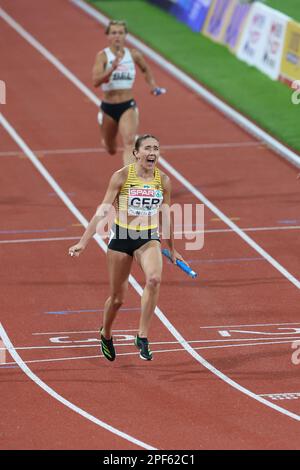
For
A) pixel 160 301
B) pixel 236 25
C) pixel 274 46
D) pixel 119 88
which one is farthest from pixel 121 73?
pixel 236 25

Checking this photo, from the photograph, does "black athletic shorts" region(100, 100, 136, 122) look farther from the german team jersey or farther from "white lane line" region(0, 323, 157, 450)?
the german team jersey

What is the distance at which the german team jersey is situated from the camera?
13.6 metres

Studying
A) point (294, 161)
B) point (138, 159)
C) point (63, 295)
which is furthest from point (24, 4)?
point (138, 159)

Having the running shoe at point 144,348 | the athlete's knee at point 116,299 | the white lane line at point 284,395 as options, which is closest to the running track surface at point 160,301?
the white lane line at point 284,395

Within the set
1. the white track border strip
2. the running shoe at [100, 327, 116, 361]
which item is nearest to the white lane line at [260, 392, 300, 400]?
the running shoe at [100, 327, 116, 361]

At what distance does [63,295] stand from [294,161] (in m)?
7.34

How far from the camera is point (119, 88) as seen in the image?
20.6m

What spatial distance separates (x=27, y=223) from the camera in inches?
784

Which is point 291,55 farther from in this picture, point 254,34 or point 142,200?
point 142,200

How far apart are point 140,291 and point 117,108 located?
15.0 ft

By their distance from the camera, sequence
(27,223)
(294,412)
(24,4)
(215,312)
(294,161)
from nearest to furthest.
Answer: (294,412) → (215,312) → (27,223) → (294,161) → (24,4)

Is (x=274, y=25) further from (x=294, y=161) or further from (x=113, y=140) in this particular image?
(x=113, y=140)

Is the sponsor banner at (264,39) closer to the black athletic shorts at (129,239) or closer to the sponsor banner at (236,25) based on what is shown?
the sponsor banner at (236,25)

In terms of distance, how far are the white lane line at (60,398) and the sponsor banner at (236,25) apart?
50.5ft
